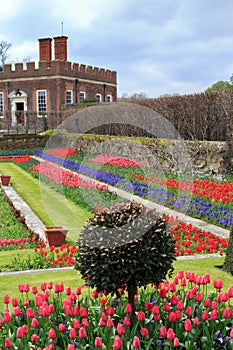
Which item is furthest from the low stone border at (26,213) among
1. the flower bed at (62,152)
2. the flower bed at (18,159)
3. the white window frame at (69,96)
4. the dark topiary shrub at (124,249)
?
the white window frame at (69,96)

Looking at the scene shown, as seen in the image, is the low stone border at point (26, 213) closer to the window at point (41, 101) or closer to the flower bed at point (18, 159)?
the flower bed at point (18, 159)

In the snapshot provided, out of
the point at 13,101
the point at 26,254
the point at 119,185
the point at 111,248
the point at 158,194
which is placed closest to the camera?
the point at 111,248

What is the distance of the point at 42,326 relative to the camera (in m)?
3.76

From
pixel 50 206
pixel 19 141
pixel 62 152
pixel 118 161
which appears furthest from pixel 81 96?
pixel 50 206

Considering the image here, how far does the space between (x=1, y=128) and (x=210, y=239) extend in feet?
95.5

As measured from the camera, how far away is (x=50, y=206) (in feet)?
35.2

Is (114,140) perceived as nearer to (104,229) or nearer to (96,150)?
(96,150)

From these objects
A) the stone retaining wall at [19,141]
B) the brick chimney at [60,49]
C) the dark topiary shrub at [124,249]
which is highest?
the brick chimney at [60,49]

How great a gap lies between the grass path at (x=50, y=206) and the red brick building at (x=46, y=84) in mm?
19931

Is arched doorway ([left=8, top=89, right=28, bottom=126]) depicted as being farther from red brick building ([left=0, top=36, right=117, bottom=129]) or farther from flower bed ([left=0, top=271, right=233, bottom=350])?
flower bed ([left=0, top=271, right=233, bottom=350])

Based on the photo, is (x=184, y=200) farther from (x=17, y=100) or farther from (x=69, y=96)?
(x=17, y=100)

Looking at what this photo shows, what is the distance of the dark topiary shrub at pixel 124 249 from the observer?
355cm

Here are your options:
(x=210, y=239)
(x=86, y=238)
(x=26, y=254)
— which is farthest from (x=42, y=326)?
(x=210, y=239)

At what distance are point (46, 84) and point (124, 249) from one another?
34179mm
